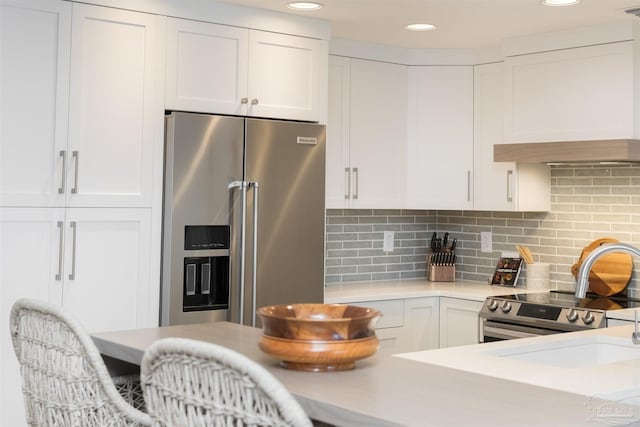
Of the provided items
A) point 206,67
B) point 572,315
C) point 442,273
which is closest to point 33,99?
point 206,67

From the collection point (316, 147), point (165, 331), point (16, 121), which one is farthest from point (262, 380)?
point (316, 147)

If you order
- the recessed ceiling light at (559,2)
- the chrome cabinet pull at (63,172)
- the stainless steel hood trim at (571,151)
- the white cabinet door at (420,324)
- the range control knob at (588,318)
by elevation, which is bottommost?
the white cabinet door at (420,324)

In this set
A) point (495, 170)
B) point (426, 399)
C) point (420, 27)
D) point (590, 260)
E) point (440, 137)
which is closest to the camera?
point (426, 399)

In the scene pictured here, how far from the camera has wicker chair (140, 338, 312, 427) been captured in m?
1.22

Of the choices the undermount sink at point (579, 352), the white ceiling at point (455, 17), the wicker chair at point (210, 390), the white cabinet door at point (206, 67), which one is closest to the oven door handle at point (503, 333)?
the undermount sink at point (579, 352)

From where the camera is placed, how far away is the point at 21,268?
346 centimetres

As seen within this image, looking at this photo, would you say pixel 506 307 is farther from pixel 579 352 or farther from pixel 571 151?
pixel 579 352

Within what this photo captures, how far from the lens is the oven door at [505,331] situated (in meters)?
4.32

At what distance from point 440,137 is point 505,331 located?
4.49 ft

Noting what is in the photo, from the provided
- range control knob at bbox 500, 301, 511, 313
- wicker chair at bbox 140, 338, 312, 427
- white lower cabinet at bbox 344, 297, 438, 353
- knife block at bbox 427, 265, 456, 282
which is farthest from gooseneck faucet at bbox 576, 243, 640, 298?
knife block at bbox 427, 265, 456, 282

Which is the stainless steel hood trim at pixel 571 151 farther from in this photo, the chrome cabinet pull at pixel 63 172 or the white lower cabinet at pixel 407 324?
the chrome cabinet pull at pixel 63 172

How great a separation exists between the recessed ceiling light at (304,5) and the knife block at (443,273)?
2138mm

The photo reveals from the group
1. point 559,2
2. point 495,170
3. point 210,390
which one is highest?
point 559,2

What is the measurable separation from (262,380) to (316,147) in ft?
10.2
